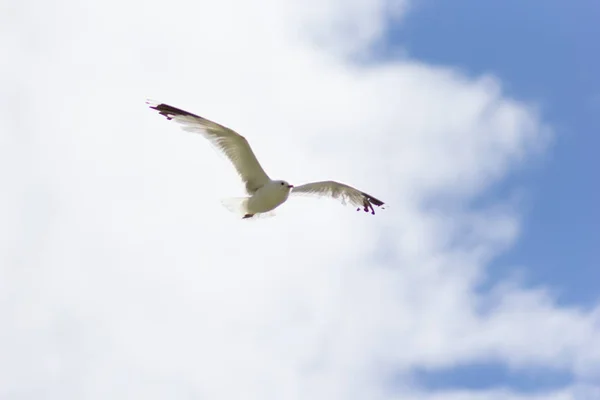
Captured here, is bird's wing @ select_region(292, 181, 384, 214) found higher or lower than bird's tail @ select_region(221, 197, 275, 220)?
higher

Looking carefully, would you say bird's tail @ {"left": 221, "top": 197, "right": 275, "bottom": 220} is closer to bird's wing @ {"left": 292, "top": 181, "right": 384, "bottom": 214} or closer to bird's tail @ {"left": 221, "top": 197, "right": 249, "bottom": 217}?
bird's tail @ {"left": 221, "top": 197, "right": 249, "bottom": 217}

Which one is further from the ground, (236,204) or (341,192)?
(341,192)

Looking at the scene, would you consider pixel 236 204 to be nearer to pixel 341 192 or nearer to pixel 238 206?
pixel 238 206

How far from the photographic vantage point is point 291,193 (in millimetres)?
21203

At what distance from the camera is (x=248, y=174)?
20938 millimetres

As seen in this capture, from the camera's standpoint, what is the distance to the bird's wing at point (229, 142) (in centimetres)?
1980

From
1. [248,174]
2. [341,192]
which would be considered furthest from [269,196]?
[341,192]

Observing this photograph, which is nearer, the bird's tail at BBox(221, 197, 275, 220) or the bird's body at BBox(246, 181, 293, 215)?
the bird's body at BBox(246, 181, 293, 215)

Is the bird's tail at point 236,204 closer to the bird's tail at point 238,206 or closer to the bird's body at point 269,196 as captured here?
the bird's tail at point 238,206

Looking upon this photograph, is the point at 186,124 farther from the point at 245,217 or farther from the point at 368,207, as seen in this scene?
the point at 368,207

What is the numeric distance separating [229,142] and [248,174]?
764 millimetres

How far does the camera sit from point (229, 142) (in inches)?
808

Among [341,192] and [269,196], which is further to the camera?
[341,192]

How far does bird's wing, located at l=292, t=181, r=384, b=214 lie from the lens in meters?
21.4
